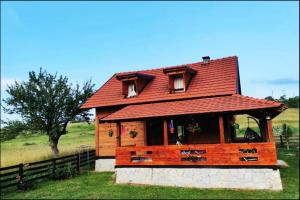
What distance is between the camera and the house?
14.7m

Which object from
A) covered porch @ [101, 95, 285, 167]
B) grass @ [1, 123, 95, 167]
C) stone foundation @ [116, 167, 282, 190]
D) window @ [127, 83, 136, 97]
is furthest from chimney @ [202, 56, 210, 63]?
grass @ [1, 123, 95, 167]

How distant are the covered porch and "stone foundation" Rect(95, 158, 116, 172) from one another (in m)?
3.57

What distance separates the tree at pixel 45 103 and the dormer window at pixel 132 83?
302 inches

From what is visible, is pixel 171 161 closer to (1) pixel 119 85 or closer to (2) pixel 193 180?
(2) pixel 193 180

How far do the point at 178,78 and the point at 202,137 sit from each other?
4298 mm

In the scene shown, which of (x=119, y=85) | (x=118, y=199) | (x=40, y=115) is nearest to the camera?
(x=118, y=199)

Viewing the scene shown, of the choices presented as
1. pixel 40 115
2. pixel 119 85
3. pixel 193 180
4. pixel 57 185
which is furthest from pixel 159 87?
pixel 40 115

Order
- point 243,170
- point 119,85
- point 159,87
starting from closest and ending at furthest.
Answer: point 243,170, point 159,87, point 119,85

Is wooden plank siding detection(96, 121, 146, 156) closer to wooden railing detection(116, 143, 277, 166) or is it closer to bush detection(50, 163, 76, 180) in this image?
bush detection(50, 163, 76, 180)

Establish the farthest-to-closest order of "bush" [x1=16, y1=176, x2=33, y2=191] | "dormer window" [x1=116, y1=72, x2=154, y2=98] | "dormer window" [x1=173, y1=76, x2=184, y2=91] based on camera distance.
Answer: "dormer window" [x1=116, y1=72, x2=154, y2=98] < "dormer window" [x1=173, y1=76, x2=184, y2=91] < "bush" [x1=16, y1=176, x2=33, y2=191]

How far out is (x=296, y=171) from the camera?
1767 cm

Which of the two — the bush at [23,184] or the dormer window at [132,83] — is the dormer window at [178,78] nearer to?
the dormer window at [132,83]

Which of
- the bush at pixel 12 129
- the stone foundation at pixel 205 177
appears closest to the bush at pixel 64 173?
the stone foundation at pixel 205 177

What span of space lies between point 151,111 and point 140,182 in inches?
160
